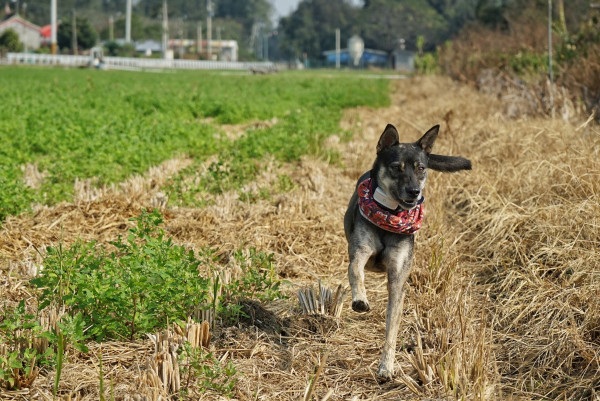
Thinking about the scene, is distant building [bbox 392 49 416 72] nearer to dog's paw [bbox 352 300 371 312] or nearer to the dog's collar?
the dog's collar

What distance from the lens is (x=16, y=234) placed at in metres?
6.52

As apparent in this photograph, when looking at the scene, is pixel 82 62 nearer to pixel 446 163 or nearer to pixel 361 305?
pixel 446 163

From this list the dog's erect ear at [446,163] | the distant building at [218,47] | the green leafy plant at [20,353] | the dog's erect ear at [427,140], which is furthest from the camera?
the distant building at [218,47]

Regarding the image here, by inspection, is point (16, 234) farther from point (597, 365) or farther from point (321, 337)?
point (597, 365)

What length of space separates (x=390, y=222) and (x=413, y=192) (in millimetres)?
250

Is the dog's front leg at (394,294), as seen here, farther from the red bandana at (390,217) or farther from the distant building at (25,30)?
the distant building at (25,30)

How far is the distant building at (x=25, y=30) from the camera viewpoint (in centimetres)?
11838

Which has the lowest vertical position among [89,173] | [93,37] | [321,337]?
[321,337]

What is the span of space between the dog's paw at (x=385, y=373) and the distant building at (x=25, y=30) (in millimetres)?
124122

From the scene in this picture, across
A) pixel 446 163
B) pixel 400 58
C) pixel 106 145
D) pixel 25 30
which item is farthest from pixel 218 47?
pixel 446 163

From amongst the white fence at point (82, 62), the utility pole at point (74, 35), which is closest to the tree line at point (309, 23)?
the utility pole at point (74, 35)

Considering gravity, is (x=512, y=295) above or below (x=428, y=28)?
below

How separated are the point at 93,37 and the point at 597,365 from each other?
116 metres

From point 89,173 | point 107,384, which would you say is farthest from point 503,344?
point 89,173
